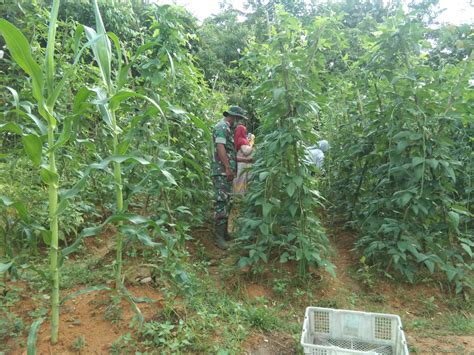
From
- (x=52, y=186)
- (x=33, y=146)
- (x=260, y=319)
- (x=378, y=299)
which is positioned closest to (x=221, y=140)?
(x=260, y=319)

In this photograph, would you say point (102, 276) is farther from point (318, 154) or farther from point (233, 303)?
point (318, 154)

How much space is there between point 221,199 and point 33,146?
3015 millimetres

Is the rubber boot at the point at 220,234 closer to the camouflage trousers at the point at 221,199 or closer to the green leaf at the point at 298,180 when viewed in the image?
the camouflage trousers at the point at 221,199

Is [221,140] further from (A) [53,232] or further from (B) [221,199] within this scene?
(A) [53,232]

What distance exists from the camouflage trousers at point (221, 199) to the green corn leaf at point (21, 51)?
3.05m

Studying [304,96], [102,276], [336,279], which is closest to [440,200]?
[336,279]

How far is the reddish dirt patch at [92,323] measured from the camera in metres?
2.15

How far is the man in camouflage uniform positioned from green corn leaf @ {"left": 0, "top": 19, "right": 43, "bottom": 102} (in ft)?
9.72

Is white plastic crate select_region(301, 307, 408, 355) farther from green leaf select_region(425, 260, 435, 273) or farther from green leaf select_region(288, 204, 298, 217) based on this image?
green leaf select_region(425, 260, 435, 273)

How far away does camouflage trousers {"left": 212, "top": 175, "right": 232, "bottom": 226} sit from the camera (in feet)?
15.5

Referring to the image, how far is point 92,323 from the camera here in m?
2.38

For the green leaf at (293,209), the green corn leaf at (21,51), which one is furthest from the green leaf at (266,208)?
the green corn leaf at (21,51)

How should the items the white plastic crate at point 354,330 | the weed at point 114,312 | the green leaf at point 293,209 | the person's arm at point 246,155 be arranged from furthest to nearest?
the person's arm at point 246,155 → the green leaf at point 293,209 → the white plastic crate at point 354,330 → the weed at point 114,312

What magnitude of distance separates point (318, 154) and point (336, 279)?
2.78m
